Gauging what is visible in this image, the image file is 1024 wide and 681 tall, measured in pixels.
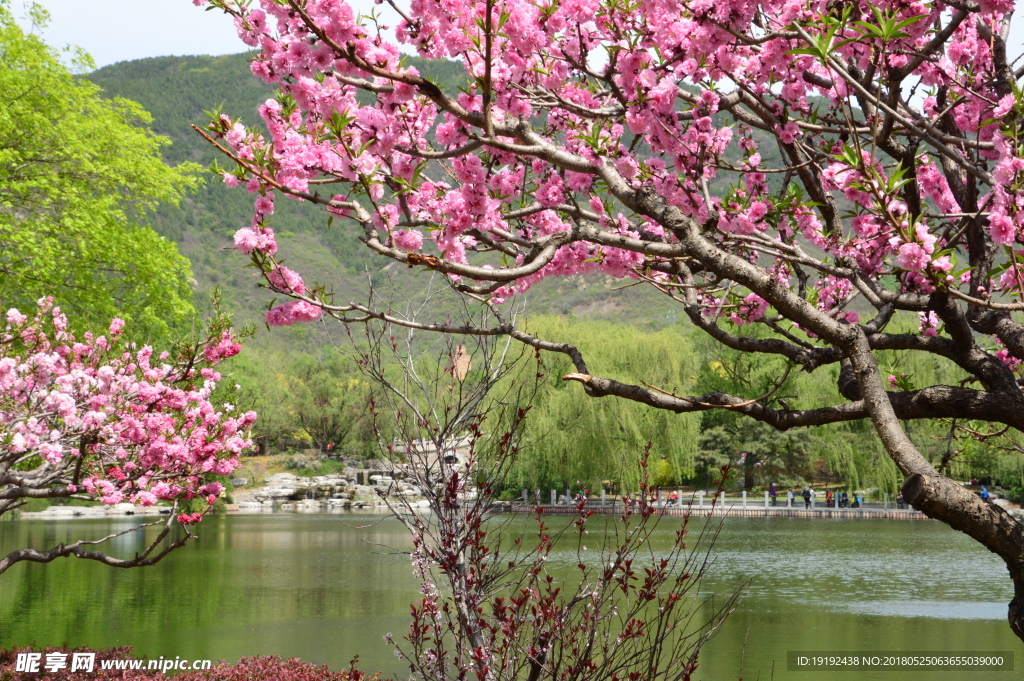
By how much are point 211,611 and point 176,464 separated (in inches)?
211

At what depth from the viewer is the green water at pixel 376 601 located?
372 inches

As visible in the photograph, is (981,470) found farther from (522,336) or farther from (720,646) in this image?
(522,336)

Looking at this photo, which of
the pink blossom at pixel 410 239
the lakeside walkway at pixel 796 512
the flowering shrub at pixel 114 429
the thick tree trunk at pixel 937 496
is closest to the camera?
the thick tree trunk at pixel 937 496

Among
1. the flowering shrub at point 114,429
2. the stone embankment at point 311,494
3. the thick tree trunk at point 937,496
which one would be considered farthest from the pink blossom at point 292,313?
the stone embankment at point 311,494

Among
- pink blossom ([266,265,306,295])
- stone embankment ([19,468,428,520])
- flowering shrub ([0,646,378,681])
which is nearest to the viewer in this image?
pink blossom ([266,265,306,295])

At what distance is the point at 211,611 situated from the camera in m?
11.6

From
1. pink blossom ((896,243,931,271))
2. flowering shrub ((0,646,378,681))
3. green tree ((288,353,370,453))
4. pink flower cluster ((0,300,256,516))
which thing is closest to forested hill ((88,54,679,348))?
green tree ((288,353,370,453))

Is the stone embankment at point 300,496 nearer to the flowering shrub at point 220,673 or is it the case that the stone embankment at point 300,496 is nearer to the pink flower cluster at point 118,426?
the pink flower cluster at point 118,426

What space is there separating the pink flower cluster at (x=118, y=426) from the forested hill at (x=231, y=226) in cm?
8969

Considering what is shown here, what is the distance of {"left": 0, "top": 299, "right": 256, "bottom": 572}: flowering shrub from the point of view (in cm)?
635

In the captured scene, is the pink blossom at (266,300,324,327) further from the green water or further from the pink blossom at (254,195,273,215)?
the green water

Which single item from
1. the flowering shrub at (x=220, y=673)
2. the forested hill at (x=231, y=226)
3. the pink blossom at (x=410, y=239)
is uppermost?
the forested hill at (x=231, y=226)

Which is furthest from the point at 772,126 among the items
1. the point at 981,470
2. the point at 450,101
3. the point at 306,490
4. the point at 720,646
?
the point at 306,490

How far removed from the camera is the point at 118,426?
650cm
